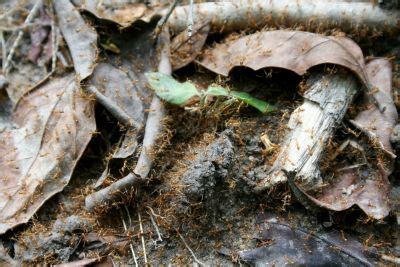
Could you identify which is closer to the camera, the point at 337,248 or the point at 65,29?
the point at 337,248

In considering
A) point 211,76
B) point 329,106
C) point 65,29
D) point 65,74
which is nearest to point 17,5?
point 65,29

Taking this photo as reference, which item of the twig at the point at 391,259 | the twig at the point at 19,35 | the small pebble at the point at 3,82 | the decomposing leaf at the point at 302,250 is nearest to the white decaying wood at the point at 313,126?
the decomposing leaf at the point at 302,250

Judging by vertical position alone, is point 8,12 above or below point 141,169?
above

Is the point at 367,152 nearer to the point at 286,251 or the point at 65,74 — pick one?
the point at 286,251

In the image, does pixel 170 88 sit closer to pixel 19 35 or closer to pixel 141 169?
pixel 141 169

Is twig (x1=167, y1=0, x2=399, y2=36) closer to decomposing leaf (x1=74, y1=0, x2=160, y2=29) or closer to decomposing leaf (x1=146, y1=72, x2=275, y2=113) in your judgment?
decomposing leaf (x1=74, y1=0, x2=160, y2=29)

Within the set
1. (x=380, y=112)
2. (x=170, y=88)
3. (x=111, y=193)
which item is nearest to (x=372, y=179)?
(x=380, y=112)
